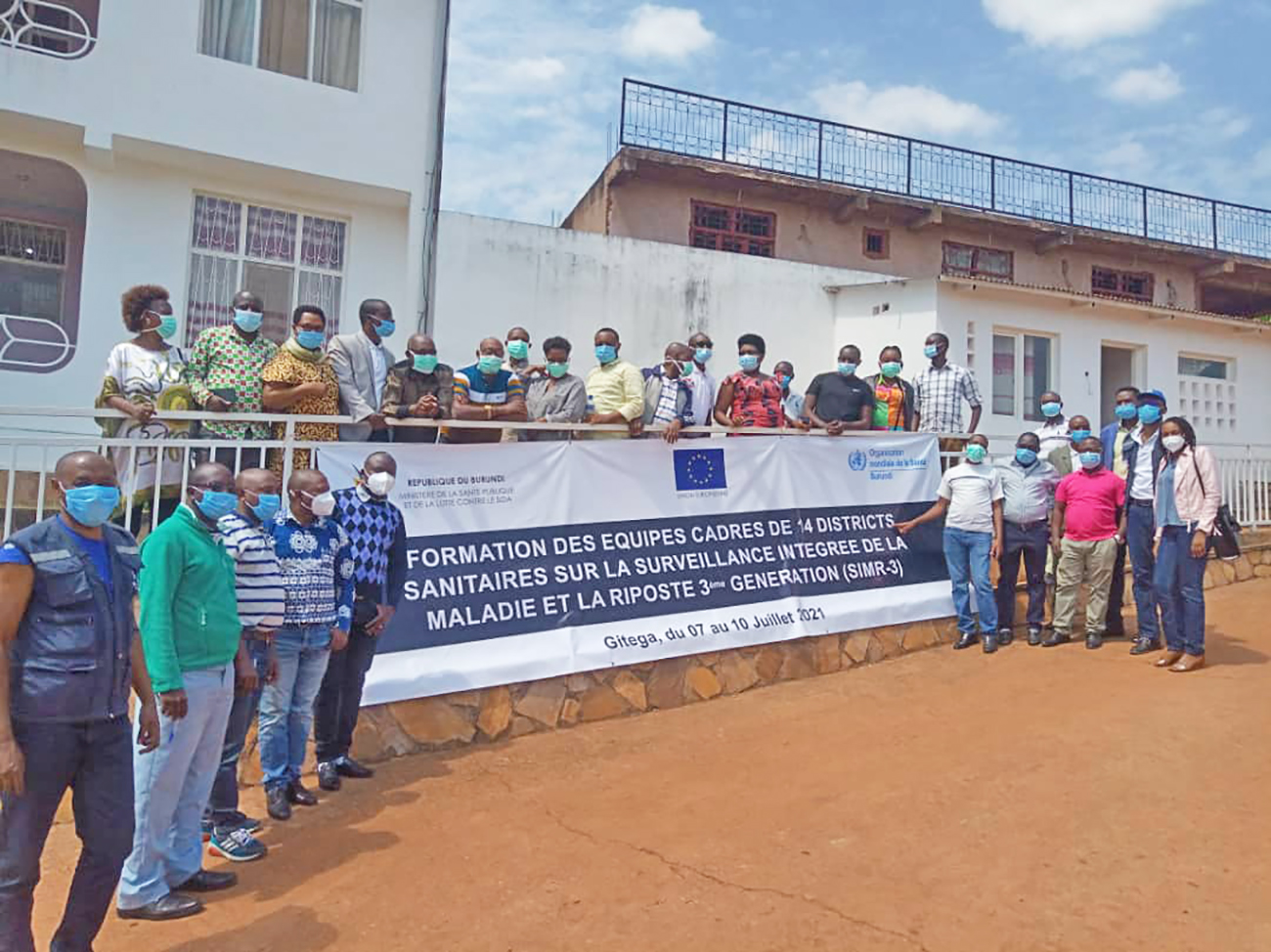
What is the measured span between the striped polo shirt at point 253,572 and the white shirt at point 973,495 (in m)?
5.50

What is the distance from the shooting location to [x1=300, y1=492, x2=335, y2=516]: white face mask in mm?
4562

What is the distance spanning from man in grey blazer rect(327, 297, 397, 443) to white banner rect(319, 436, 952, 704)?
1.23 feet

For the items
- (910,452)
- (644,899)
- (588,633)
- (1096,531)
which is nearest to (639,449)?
(588,633)

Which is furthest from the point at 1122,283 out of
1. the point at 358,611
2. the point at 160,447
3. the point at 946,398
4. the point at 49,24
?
the point at 160,447

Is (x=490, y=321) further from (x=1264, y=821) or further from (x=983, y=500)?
(x=1264, y=821)

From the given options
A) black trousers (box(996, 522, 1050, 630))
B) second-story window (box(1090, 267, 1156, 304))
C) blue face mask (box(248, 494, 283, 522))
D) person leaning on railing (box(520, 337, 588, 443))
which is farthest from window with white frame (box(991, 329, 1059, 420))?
blue face mask (box(248, 494, 283, 522))

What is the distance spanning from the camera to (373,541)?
507 cm

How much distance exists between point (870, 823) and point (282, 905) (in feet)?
8.85

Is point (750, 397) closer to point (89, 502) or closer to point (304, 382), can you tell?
point (304, 382)

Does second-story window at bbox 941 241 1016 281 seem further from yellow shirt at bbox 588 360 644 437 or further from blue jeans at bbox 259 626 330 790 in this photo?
blue jeans at bbox 259 626 330 790

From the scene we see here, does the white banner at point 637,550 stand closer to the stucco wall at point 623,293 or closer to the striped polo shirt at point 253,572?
the striped polo shirt at point 253,572

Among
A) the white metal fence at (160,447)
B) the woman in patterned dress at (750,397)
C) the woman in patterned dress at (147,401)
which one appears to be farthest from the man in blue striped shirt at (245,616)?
the woman in patterned dress at (750,397)

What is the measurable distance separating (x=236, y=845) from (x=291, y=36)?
9502 millimetres

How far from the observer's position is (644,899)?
3.69 m
